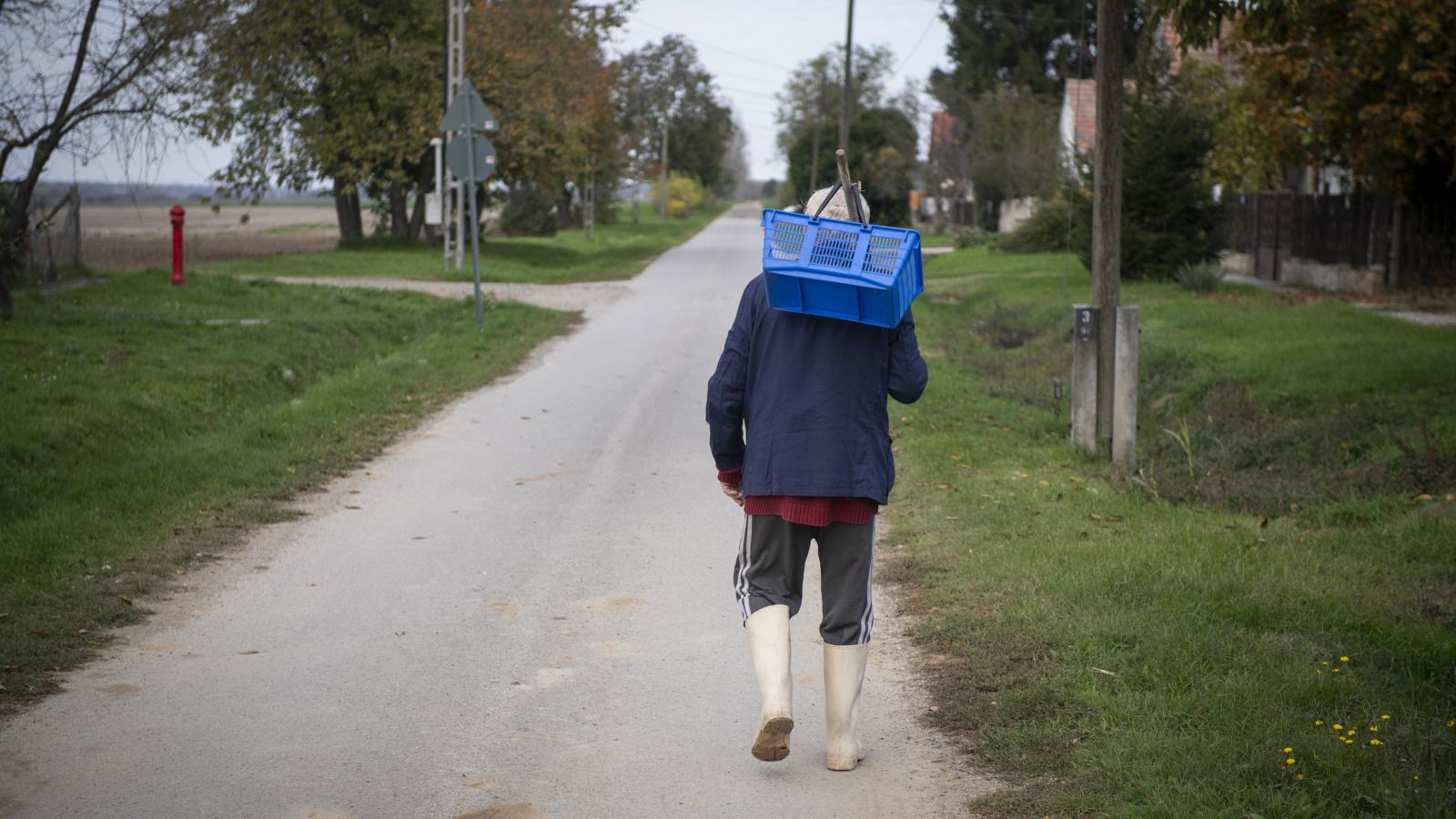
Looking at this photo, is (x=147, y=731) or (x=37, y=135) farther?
(x=37, y=135)

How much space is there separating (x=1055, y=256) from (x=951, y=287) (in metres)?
5.87

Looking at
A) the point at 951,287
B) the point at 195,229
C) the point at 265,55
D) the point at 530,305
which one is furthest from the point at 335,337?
the point at 195,229

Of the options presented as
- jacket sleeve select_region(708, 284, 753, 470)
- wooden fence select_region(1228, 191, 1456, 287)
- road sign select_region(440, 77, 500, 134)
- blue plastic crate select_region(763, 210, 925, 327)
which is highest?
road sign select_region(440, 77, 500, 134)

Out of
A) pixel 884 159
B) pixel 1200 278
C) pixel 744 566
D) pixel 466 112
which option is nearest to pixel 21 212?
pixel 466 112

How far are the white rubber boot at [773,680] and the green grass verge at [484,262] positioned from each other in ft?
72.5

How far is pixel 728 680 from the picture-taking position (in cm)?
559

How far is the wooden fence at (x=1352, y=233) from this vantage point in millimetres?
21469

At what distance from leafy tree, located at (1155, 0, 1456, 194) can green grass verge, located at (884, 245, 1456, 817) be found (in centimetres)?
453

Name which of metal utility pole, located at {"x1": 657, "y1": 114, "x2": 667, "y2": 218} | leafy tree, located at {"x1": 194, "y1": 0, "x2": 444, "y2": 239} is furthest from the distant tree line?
metal utility pole, located at {"x1": 657, "y1": 114, "x2": 667, "y2": 218}

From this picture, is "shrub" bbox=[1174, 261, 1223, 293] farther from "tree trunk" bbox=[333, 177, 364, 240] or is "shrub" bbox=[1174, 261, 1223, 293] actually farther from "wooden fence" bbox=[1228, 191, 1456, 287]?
"tree trunk" bbox=[333, 177, 364, 240]

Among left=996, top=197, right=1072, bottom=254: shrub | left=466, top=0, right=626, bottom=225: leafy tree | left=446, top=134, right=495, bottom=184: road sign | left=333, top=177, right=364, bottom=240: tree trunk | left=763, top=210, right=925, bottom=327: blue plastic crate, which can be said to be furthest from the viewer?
left=333, top=177, right=364, bottom=240: tree trunk

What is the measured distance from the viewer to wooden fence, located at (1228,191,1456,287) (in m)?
21.5

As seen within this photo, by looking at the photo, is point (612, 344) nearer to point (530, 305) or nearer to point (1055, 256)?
point (530, 305)

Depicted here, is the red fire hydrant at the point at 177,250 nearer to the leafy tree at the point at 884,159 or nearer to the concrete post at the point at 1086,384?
the concrete post at the point at 1086,384
